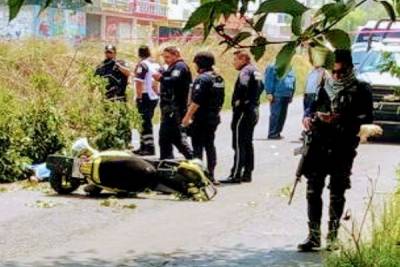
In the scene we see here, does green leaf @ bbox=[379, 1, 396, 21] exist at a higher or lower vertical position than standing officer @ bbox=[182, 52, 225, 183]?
higher

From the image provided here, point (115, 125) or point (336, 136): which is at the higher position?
point (336, 136)

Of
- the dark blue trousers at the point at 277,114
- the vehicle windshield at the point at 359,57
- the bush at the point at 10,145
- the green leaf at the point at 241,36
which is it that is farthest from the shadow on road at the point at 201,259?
the vehicle windshield at the point at 359,57

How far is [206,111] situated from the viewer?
34.2 feet

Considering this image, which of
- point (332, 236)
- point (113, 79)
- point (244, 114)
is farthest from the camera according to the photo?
point (113, 79)

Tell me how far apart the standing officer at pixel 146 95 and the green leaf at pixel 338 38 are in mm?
10864

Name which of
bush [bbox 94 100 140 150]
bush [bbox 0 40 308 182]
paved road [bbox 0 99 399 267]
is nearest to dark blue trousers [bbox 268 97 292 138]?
bush [bbox 0 40 308 182]

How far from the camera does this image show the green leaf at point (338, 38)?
7.05 ft

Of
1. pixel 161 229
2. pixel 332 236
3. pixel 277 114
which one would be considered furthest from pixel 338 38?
pixel 277 114

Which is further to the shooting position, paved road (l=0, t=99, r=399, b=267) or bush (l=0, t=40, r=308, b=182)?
bush (l=0, t=40, r=308, b=182)

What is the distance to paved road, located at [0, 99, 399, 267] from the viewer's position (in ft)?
22.6

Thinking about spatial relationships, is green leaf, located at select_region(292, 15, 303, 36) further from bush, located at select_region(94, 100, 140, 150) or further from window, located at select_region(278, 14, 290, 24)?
bush, located at select_region(94, 100, 140, 150)

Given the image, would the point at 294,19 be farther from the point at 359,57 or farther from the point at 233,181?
the point at 359,57

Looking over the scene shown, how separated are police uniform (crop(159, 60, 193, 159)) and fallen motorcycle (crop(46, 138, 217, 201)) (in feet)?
4.01

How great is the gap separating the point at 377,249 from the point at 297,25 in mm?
3836
